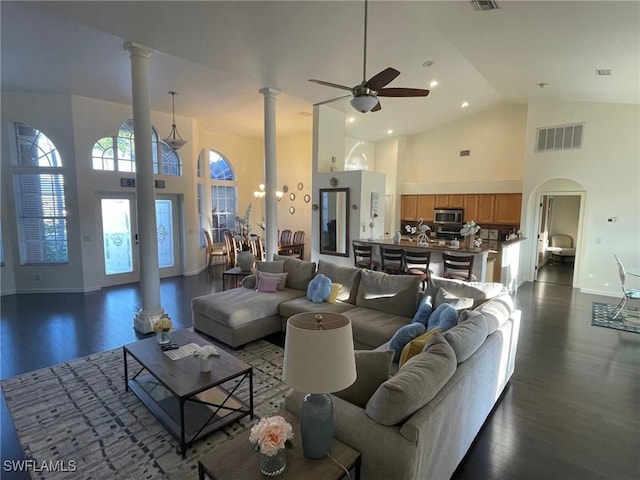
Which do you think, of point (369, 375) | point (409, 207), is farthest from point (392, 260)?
point (409, 207)

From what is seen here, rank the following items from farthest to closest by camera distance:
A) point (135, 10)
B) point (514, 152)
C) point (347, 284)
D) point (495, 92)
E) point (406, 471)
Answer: point (514, 152) → point (495, 92) → point (347, 284) → point (135, 10) → point (406, 471)

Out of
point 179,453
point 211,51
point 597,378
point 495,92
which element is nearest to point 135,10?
point 211,51

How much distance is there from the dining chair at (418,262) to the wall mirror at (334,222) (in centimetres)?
191

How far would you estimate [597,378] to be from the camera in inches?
140

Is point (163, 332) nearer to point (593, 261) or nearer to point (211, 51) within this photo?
point (211, 51)

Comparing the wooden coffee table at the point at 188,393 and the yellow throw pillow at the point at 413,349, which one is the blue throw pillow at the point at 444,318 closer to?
the yellow throw pillow at the point at 413,349

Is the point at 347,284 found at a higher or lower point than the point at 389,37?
lower

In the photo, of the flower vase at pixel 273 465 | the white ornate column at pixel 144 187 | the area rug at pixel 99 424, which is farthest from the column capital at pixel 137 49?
the flower vase at pixel 273 465

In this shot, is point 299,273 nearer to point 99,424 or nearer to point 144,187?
point 144,187

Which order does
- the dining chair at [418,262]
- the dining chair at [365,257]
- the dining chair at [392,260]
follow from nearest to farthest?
the dining chair at [418,262] < the dining chair at [392,260] < the dining chair at [365,257]

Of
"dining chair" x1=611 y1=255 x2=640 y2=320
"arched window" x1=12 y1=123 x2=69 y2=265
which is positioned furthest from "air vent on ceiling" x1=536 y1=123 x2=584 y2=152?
"arched window" x1=12 y1=123 x2=69 y2=265

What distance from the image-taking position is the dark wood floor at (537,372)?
95.7 inches

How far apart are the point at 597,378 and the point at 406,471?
3.21 m

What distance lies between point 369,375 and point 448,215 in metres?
8.60
